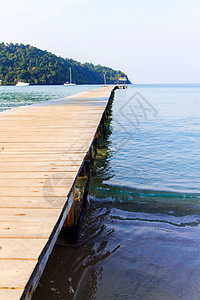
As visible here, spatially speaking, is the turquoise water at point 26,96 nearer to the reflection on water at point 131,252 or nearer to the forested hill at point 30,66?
the reflection on water at point 131,252

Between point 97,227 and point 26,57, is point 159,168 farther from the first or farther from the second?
point 26,57

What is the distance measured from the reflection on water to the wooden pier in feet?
1.70

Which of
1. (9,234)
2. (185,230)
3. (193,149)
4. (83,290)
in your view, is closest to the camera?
(9,234)

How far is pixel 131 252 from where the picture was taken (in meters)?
3.06

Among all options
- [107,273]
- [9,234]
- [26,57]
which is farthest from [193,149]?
[26,57]

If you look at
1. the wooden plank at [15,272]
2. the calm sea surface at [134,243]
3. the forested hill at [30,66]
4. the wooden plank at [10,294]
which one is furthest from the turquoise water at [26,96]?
the forested hill at [30,66]

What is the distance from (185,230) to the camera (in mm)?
3582

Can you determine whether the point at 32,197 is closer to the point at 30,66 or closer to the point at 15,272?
the point at 15,272

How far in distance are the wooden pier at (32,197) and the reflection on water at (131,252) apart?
0.52m

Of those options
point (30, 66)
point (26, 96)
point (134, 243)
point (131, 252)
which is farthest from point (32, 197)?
point (30, 66)

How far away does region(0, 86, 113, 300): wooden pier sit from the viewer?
144 centimetres

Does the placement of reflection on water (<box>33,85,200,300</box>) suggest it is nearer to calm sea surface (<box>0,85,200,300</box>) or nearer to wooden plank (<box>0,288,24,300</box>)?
calm sea surface (<box>0,85,200,300</box>)

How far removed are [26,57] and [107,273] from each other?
104581 mm

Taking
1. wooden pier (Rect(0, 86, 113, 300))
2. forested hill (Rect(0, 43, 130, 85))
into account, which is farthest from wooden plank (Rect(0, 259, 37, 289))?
forested hill (Rect(0, 43, 130, 85))
